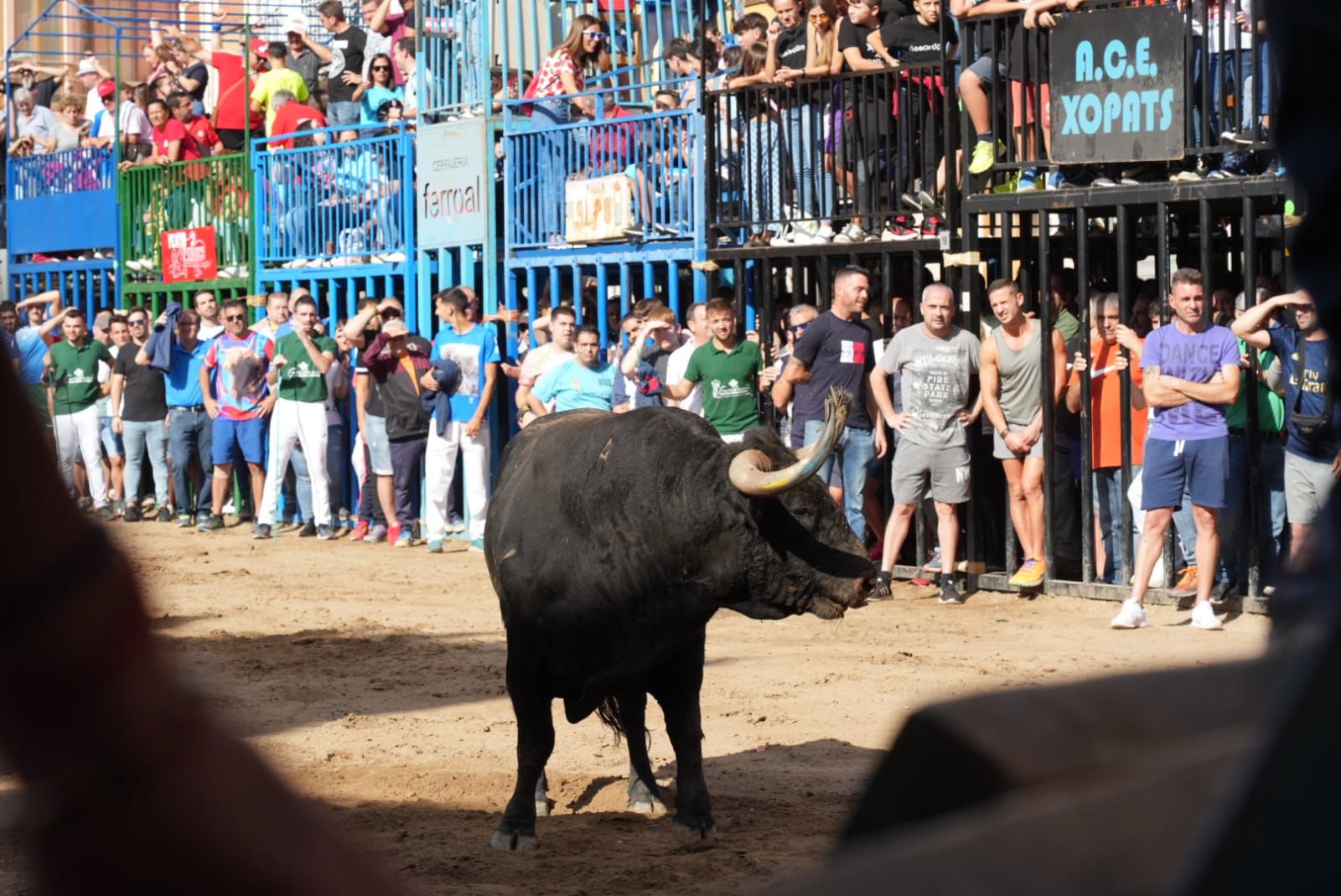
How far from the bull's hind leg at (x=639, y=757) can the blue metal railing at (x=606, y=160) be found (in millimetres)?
8767

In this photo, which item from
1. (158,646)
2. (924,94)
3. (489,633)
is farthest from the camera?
(924,94)

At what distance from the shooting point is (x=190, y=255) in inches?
868

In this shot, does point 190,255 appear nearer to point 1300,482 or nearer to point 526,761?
point 1300,482

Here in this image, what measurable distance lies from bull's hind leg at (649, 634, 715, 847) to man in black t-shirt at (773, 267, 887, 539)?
6234 millimetres

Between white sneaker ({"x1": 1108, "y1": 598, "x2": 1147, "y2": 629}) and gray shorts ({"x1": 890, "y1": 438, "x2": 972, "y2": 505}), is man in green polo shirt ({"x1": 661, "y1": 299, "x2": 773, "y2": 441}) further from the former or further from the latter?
white sneaker ({"x1": 1108, "y1": 598, "x2": 1147, "y2": 629})

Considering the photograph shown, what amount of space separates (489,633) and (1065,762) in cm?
1187

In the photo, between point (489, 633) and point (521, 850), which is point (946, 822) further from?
point (489, 633)

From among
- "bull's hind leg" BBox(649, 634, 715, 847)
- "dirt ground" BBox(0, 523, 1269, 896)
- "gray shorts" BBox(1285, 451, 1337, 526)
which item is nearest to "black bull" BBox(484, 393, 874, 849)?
"bull's hind leg" BBox(649, 634, 715, 847)

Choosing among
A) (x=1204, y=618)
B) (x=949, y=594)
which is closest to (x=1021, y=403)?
(x=949, y=594)

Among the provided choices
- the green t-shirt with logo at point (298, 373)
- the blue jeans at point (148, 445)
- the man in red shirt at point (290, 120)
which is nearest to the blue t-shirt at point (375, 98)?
the man in red shirt at point (290, 120)

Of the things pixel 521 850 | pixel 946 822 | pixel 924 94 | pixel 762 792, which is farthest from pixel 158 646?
pixel 924 94

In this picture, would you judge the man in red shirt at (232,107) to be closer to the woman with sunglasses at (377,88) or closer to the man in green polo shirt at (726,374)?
the woman with sunglasses at (377,88)

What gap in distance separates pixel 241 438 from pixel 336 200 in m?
3.12

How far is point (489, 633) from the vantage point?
40.7 feet
